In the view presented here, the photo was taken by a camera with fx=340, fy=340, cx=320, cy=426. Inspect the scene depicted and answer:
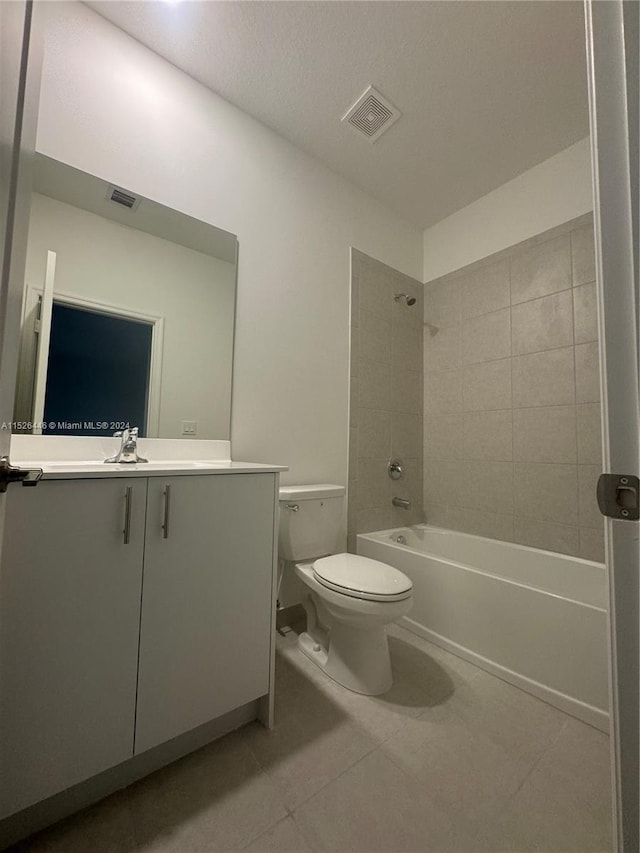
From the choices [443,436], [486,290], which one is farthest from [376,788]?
[486,290]

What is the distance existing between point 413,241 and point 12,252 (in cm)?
258

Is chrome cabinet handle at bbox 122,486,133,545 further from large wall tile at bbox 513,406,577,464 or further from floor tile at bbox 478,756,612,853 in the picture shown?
large wall tile at bbox 513,406,577,464

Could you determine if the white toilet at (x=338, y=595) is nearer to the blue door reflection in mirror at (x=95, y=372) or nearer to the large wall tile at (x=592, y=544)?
the blue door reflection in mirror at (x=95, y=372)

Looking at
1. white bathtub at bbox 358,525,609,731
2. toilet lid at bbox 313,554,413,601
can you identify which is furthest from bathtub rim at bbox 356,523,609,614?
toilet lid at bbox 313,554,413,601

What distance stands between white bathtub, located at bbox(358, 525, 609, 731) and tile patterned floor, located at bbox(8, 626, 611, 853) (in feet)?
0.38

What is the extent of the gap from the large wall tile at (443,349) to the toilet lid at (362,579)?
5.08 feet

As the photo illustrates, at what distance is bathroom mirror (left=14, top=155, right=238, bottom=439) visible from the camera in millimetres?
1215

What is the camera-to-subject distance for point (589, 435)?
175cm

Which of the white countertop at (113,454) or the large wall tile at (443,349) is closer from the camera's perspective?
the white countertop at (113,454)

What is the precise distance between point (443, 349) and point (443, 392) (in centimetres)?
31

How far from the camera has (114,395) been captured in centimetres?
136

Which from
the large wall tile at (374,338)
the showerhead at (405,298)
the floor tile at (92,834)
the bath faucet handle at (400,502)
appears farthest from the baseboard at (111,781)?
the showerhead at (405,298)

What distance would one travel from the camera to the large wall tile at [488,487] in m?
2.04

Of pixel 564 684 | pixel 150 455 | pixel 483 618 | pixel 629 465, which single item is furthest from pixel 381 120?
pixel 564 684
